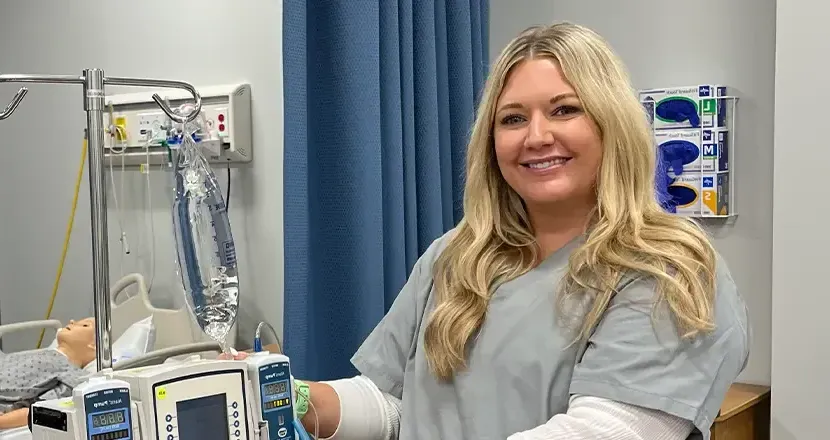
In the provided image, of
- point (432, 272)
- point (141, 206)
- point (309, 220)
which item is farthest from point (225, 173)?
point (432, 272)

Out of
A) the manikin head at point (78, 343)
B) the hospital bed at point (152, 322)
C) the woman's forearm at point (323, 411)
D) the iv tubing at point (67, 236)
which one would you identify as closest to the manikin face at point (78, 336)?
the manikin head at point (78, 343)

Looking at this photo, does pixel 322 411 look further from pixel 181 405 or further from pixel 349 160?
pixel 349 160

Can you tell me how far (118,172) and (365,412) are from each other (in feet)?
5.26

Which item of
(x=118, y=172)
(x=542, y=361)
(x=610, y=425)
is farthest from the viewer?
(x=118, y=172)

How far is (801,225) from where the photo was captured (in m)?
1.99

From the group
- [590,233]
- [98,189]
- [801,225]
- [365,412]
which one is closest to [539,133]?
[590,233]

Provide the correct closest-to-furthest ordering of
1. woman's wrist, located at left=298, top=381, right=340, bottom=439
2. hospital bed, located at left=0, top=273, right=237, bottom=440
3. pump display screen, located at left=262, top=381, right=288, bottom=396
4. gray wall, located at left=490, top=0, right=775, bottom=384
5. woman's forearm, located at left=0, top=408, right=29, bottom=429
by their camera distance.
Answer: pump display screen, located at left=262, top=381, right=288, bottom=396, woman's wrist, located at left=298, top=381, right=340, bottom=439, woman's forearm, located at left=0, top=408, right=29, bottom=429, gray wall, located at left=490, top=0, right=775, bottom=384, hospital bed, located at left=0, top=273, right=237, bottom=440

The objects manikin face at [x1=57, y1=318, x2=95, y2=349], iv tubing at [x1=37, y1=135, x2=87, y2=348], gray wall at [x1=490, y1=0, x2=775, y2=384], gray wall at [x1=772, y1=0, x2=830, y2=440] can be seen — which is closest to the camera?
gray wall at [x1=772, y1=0, x2=830, y2=440]

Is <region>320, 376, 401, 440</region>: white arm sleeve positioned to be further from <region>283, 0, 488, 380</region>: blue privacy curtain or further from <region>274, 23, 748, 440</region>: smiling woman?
<region>283, 0, 488, 380</region>: blue privacy curtain

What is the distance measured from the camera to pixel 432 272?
1.50m

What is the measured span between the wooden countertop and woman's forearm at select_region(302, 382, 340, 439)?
97 centimetres

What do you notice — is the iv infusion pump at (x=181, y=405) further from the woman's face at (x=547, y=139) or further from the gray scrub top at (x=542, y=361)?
the woman's face at (x=547, y=139)

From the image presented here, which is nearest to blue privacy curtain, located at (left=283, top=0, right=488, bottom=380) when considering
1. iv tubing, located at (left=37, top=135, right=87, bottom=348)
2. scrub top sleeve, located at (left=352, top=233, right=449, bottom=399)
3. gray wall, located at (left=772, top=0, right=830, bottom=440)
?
scrub top sleeve, located at (left=352, top=233, right=449, bottom=399)

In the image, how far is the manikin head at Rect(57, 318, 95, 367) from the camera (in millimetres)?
2127
